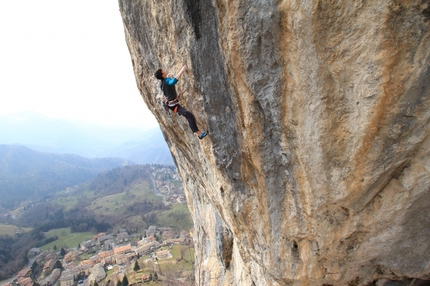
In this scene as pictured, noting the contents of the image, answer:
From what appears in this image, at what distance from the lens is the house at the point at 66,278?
5209 centimetres

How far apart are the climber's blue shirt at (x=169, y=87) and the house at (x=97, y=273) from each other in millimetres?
56118

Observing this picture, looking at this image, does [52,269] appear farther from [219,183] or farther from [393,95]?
[393,95]

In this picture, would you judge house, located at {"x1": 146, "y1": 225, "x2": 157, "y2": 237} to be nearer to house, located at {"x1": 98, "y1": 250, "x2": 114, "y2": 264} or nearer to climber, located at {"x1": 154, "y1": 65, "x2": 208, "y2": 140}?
house, located at {"x1": 98, "y1": 250, "x2": 114, "y2": 264}

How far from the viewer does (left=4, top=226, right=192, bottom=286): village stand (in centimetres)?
5366

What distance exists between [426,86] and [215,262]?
1182cm

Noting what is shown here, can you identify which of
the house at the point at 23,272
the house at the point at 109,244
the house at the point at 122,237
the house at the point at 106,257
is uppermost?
the house at the point at 122,237

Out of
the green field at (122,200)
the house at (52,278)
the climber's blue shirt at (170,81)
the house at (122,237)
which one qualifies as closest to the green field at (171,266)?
the house at (52,278)

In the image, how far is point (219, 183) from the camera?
6973 millimetres

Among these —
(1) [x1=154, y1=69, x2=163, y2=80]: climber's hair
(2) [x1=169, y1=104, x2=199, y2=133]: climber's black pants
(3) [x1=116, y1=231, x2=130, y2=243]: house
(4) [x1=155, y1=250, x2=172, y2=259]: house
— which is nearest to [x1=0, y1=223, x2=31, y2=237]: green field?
(3) [x1=116, y1=231, x2=130, y2=243]: house

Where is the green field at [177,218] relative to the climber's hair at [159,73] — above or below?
below

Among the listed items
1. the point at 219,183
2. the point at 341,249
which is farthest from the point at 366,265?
the point at 219,183

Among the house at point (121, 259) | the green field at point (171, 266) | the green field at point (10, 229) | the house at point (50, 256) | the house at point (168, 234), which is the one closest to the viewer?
the green field at point (171, 266)

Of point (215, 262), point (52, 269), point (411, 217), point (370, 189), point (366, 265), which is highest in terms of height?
point (370, 189)

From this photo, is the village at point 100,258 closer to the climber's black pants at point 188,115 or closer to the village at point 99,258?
the village at point 99,258
